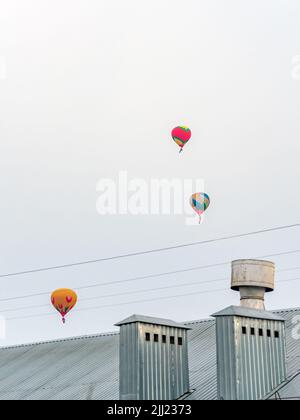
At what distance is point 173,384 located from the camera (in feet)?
126

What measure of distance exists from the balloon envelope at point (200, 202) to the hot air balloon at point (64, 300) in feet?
32.6

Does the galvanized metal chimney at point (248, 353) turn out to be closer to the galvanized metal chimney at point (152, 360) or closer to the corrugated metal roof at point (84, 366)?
the corrugated metal roof at point (84, 366)

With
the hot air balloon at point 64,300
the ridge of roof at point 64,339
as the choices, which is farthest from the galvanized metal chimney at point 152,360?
the hot air balloon at point 64,300

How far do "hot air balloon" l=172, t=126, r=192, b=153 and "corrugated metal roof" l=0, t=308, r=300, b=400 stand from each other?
13.6 m

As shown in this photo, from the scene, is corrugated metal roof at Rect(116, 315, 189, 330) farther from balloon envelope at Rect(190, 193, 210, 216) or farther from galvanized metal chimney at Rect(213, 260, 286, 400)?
balloon envelope at Rect(190, 193, 210, 216)

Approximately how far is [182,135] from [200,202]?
4.36 meters

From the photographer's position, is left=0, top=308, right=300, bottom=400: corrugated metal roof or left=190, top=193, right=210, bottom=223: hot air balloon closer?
left=0, top=308, right=300, bottom=400: corrugated metal roof

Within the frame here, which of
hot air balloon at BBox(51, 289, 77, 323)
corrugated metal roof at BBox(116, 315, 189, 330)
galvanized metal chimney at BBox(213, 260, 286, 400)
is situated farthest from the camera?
hot air balloon at BBox(51, 289, 77, 323)

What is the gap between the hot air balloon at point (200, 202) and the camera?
2292 inches

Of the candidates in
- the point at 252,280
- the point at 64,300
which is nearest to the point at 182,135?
the point at 64,300

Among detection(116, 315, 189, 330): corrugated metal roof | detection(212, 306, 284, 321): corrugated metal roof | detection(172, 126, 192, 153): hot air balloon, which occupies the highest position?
detection(172, 126, 192, 153): hot air balloon

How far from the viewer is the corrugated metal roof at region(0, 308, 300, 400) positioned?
4053 centimetres

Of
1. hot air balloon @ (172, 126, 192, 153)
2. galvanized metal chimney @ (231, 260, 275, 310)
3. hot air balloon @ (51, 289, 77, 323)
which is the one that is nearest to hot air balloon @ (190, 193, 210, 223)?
hot air balloon @ (172, 126, 192, 153)
